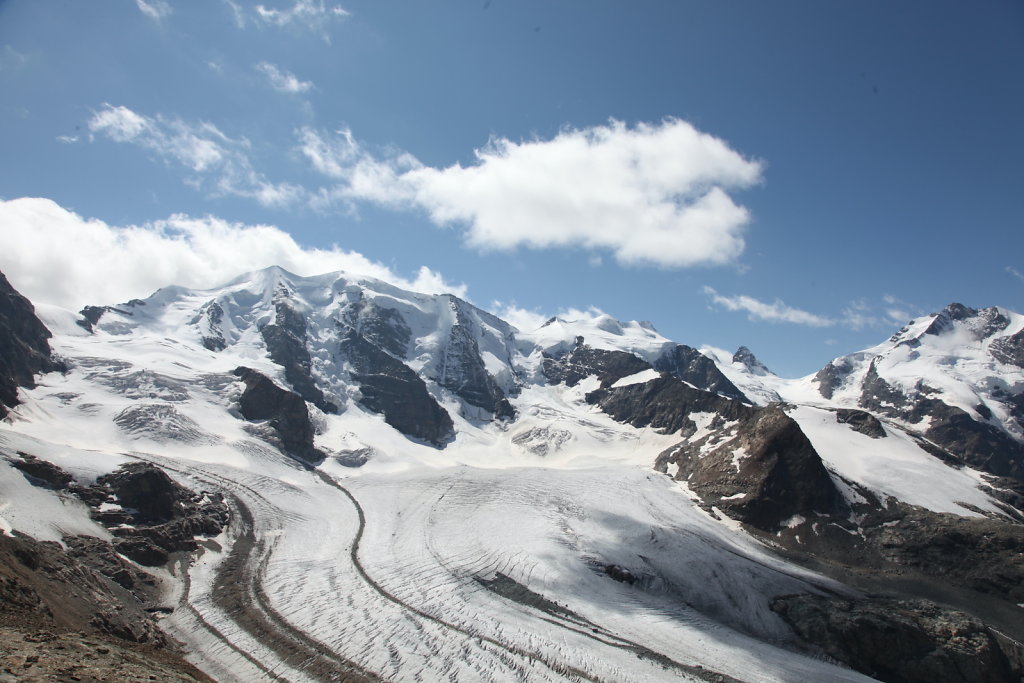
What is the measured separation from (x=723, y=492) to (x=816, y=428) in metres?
51.7

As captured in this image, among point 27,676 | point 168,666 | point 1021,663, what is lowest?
point 168,666

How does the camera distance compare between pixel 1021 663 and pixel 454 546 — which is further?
pixel 454 546

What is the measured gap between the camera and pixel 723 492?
105 m

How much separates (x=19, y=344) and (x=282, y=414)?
188ft

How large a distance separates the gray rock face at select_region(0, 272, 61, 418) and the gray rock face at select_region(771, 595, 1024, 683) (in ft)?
426

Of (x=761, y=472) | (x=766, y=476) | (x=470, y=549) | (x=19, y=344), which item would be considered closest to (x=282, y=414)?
(x=19, y=344)

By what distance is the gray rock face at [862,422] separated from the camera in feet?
442

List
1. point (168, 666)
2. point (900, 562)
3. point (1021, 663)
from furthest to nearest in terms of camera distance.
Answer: point (900, 562) → point (1021, 663) → point (168, 666)

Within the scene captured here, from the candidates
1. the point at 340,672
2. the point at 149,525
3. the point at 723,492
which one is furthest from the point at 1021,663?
the point at 149,525

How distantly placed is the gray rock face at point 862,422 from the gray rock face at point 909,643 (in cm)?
7589

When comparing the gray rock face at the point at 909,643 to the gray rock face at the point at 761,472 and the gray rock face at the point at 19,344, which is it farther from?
the gray rock face at the point at 19,344

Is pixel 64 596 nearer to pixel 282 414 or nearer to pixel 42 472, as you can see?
pixel 42 472

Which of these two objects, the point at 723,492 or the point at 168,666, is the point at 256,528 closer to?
the point at 168,666

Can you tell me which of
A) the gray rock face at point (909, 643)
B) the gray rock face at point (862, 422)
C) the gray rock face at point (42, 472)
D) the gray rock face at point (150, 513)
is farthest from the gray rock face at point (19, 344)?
the gray rock face at point (862, 422)
